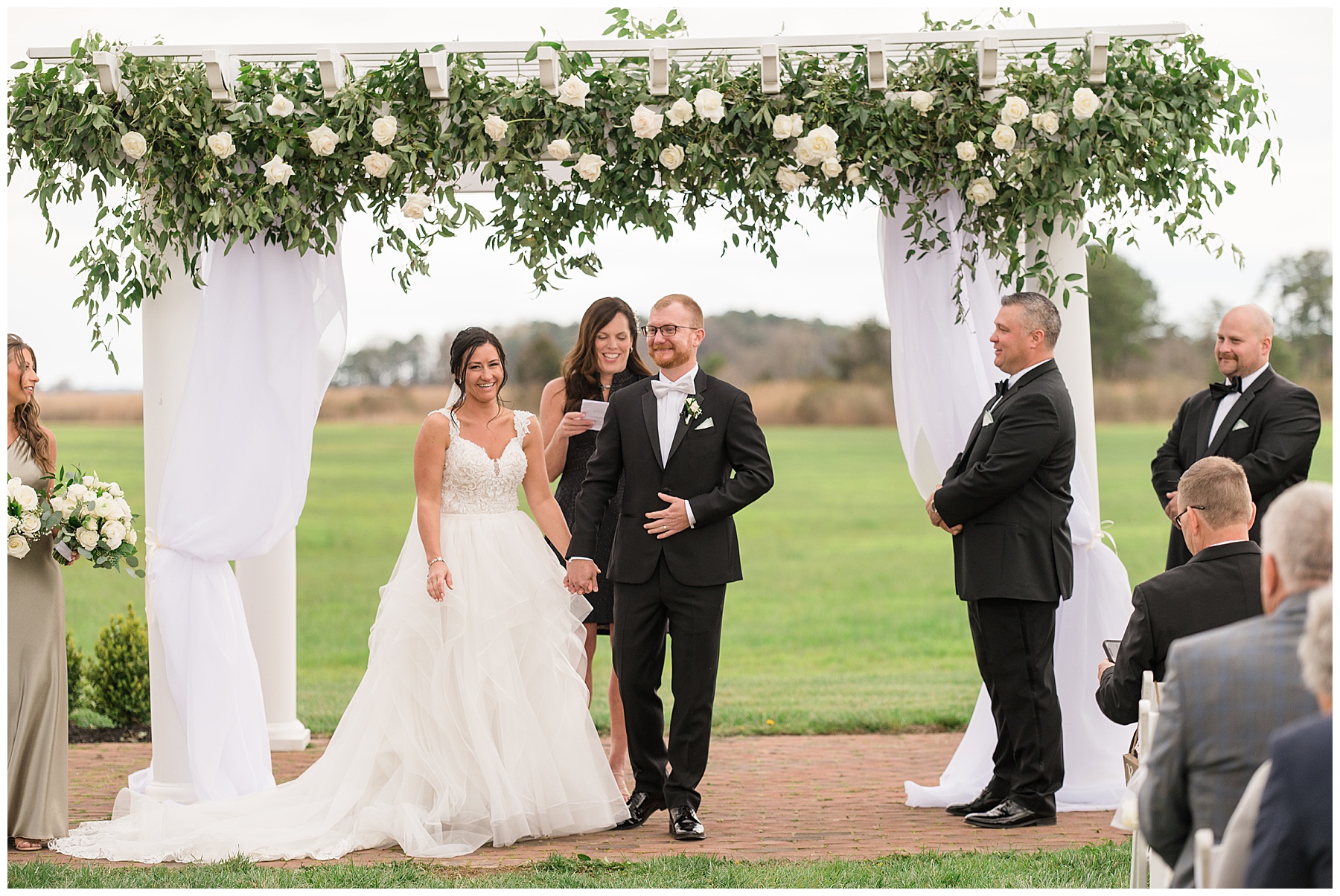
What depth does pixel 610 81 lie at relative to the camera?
4809 mm

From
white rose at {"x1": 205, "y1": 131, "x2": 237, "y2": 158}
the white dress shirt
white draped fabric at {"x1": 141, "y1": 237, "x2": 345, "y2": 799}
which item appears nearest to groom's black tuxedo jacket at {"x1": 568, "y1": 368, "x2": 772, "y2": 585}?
white draped fabric at {"x1": 141, "y1": 237, "x2": 345, "y2": 799}

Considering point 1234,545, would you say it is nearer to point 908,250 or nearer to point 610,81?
point 908,250

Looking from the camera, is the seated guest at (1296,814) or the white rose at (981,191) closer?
the seated guest at (1296,814)

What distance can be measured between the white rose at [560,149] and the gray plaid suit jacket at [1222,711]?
10.2 ft

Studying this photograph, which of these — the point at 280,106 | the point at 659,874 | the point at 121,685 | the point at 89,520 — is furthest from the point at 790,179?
the point at 121,685

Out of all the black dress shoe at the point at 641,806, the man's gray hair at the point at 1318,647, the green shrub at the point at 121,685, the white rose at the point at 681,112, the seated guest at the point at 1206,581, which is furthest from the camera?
the green shrub at the point at 121,685

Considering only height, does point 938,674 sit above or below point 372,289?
below

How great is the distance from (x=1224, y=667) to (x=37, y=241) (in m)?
16.6

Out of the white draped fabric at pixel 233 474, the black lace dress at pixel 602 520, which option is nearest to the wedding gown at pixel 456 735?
the white draped fabric at pixel 233 474

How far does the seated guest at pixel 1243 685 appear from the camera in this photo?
7.37 feet

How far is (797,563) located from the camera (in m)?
24.2

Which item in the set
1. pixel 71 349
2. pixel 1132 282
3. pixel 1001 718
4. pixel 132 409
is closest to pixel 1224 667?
pixel 1001 718

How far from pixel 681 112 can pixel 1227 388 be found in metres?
2.51

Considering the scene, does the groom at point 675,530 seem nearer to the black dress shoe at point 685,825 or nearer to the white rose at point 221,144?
the black dress shoe at point 685,825
